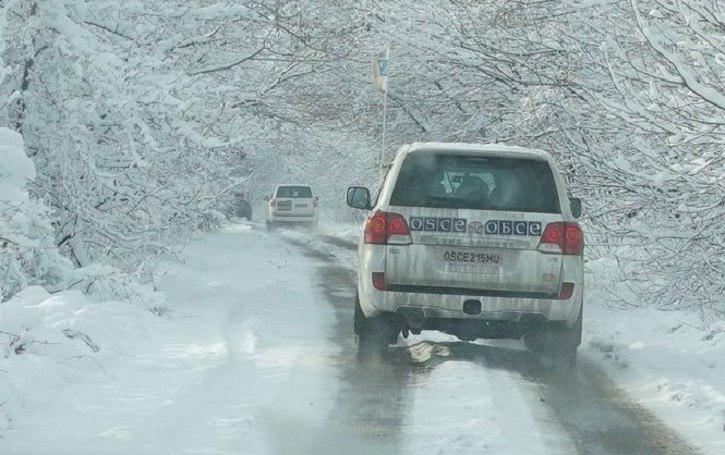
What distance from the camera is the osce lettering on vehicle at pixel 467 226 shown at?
9.30m

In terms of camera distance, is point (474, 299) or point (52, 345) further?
point (474, 299)

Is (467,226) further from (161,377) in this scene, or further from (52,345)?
(52,345)

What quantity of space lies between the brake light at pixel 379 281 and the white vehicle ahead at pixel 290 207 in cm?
3705

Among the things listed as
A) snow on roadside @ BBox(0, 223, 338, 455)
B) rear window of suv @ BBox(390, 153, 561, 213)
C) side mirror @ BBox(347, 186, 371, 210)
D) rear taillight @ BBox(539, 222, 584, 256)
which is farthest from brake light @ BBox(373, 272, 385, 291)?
side mirror @ BBox(347, 186, 371, 210)

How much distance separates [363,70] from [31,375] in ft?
63.0

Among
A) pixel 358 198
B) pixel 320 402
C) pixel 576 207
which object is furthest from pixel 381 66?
pixel 320 402

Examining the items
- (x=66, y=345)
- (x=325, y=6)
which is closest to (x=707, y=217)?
(x=66, y=345)

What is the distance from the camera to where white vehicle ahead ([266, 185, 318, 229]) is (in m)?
46.3

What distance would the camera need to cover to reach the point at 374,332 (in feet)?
32.5

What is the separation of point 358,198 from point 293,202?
35.7 m

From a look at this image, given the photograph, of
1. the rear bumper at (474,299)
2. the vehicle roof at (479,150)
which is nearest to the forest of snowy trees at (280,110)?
the vehicle roof at (479,150)

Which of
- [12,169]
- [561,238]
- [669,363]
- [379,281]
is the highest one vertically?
[12,169]

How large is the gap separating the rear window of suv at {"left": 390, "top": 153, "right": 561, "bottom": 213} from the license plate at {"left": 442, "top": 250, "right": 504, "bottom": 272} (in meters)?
0.38

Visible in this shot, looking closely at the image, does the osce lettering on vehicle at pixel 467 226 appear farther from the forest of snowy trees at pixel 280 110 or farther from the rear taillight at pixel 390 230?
the forest of snowy trees at pixel 280 110
